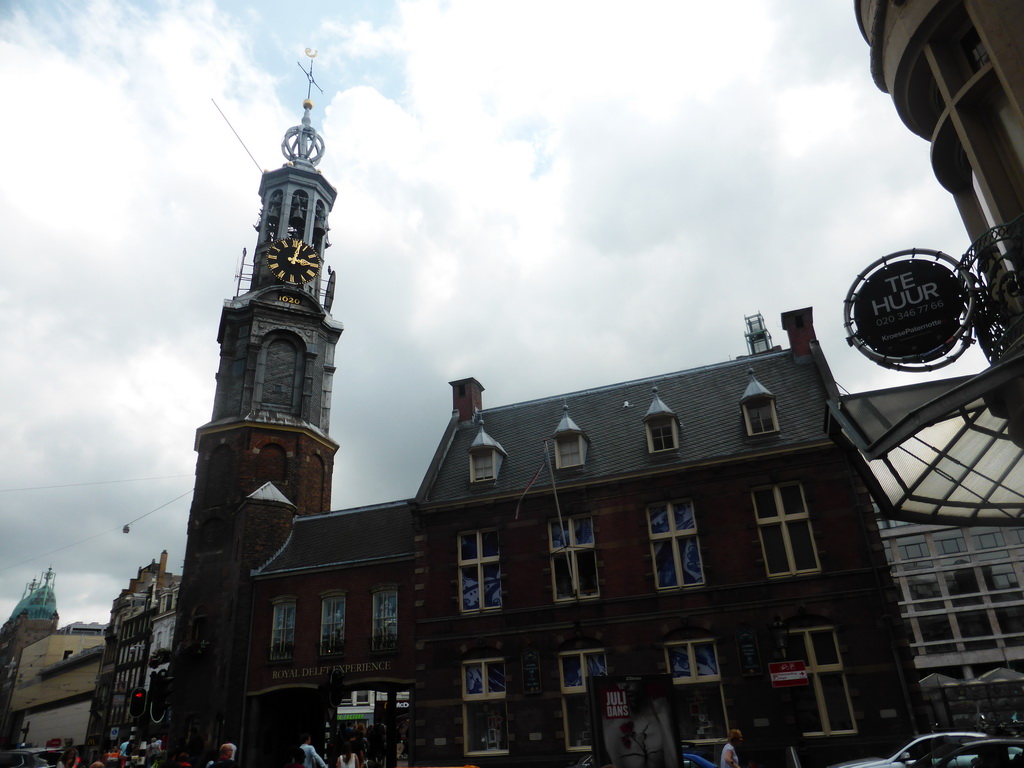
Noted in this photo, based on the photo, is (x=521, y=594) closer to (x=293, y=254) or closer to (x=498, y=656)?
(x=498, y=656)

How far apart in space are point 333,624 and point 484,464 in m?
9.32

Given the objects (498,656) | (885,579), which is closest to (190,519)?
(498,656)

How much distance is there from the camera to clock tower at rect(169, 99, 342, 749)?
3158 centimetres

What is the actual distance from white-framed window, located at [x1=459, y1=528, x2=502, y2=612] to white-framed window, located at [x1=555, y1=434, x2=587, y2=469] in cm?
355

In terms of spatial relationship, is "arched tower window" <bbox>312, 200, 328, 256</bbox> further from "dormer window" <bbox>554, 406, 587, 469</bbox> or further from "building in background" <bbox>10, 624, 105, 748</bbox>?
"building in background" <bbox>10, 624, 105, 748</bbox>

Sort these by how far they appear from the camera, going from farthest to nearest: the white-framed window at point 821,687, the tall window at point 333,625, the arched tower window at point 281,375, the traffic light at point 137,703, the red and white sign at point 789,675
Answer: the arched tower window at point 281,375 < the tall window at point 333,625 < the white-framed window at point 821,687 < the red and white sign at point 789,675 < the traffic light at point 137,703

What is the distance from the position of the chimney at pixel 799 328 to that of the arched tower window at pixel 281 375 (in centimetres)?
2601

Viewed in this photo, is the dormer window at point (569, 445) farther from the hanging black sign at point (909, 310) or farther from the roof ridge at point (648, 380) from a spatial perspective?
the hanging black sign at point (909, 310)

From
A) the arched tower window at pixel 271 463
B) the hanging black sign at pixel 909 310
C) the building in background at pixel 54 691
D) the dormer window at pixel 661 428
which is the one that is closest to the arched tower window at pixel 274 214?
the arched tower window at pixel 271 463

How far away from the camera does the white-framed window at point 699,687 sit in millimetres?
21531

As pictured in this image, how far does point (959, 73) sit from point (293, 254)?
39462mm

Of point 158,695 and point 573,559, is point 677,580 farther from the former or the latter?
point 158,695

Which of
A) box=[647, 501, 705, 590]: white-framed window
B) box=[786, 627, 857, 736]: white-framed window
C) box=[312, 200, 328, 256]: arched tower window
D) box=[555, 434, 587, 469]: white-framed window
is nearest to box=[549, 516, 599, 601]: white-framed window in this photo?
box=[647, 501, 705, 590]: white-framed window

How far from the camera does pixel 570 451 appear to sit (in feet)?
88.6
